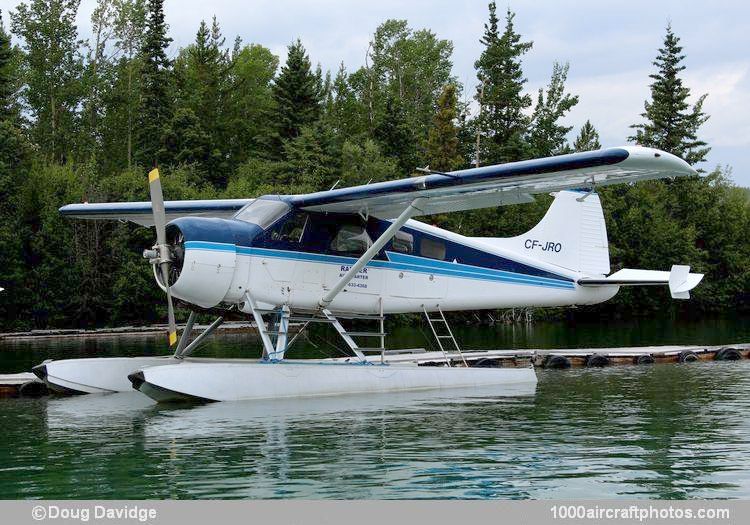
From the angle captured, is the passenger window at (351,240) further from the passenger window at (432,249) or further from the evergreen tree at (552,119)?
the evergreen tree at (552,119)

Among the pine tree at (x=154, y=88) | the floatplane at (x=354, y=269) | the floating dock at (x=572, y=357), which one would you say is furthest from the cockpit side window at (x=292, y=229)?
the pine tree at (x=154, y=88)

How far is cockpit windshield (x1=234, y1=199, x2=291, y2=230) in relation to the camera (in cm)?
1247

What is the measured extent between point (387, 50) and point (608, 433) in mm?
57607

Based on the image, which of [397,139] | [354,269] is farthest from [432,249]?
[397,139]

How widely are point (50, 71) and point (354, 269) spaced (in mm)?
42320

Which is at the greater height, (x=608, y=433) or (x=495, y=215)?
(x=495, y=215)

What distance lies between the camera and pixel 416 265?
548 inches

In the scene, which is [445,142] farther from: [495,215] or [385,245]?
[385,245]

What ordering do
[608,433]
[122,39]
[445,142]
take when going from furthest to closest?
1. [122,39]
2. [445,142]
3. [608,433]

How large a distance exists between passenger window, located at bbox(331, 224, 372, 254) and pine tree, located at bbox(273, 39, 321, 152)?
35112 millimetres

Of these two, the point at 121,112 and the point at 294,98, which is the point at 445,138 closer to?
the point at 294,98

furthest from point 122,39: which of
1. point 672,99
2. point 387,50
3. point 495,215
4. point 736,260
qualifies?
point 736,260

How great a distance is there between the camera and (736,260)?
4919cm

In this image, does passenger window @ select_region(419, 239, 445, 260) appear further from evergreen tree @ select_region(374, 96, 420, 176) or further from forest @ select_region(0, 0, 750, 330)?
evergreen tree @ select_region(374, 96, 420, 176)
